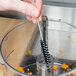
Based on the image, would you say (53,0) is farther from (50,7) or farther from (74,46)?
(74,46)

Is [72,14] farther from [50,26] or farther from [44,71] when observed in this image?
[44,71]

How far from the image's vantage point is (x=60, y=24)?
482 mm

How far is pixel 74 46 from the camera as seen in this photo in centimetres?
48

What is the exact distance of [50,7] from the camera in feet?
1.71

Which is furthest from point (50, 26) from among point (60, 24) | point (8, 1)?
point (8, 1)

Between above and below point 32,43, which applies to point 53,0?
above

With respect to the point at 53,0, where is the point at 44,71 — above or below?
below

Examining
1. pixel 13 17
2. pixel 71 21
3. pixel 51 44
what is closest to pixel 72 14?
pixel 71 21

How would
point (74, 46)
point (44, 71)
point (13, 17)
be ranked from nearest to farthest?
point (44, 71), point (74, 46), point (13, 17)

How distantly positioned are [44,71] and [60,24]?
0.58ft

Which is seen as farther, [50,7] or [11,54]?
[50,7]

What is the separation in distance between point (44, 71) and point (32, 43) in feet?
0.43

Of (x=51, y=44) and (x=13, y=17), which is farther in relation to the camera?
(x=13, y=17)

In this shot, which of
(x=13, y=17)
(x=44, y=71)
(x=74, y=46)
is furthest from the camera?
(x=13, y=17)
